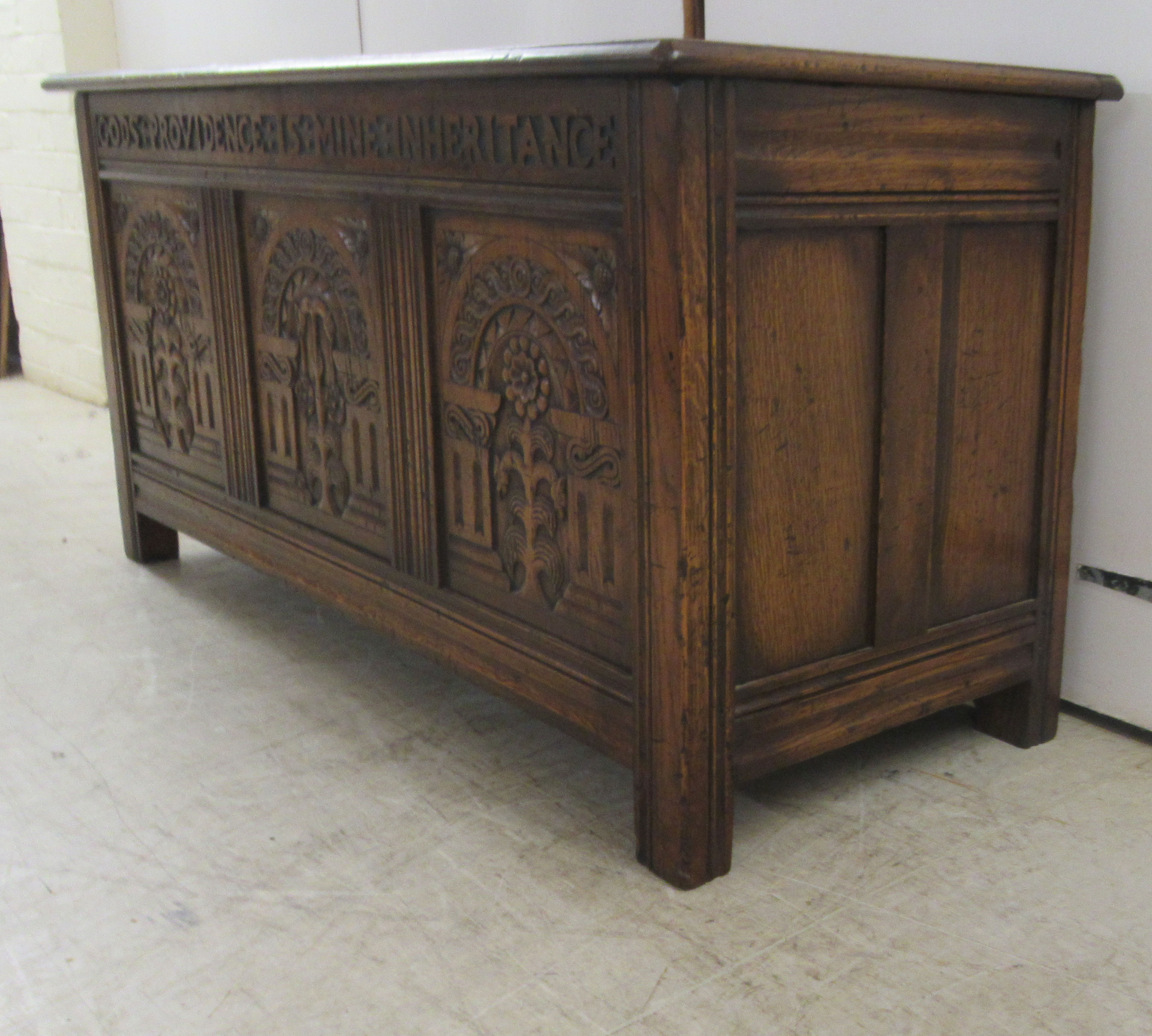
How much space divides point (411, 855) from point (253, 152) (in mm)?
1152

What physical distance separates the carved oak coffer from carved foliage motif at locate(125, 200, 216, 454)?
1.18ft

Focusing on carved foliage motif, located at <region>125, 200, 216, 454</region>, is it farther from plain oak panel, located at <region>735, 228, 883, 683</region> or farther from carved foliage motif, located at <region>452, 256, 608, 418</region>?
plain oak panel, located at <region>735, 228, 883, 683</region>

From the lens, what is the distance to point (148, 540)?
2.88 meters

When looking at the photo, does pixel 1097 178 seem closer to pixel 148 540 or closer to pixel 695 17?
pixel 695 17

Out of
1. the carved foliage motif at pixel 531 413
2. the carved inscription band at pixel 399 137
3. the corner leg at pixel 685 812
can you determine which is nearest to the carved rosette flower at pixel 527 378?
the carved foliage motif at pixel 531 413

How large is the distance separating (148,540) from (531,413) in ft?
5.02

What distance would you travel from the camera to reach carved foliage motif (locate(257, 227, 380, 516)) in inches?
79.0

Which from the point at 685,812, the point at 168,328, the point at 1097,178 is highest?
the point at 1097,178

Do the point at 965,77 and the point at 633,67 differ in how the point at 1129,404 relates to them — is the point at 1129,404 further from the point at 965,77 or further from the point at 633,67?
the point at 633,67

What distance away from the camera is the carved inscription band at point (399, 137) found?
1.47 meters

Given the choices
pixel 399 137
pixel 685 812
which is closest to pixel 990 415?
pixel 685 812

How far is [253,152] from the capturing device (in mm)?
2115

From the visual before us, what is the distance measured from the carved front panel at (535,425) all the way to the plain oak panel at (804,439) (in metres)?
0.14

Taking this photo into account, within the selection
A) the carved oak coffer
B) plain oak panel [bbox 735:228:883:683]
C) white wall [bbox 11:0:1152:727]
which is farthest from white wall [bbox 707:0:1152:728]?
plain oak panel [bbox 735:228:883:683]
